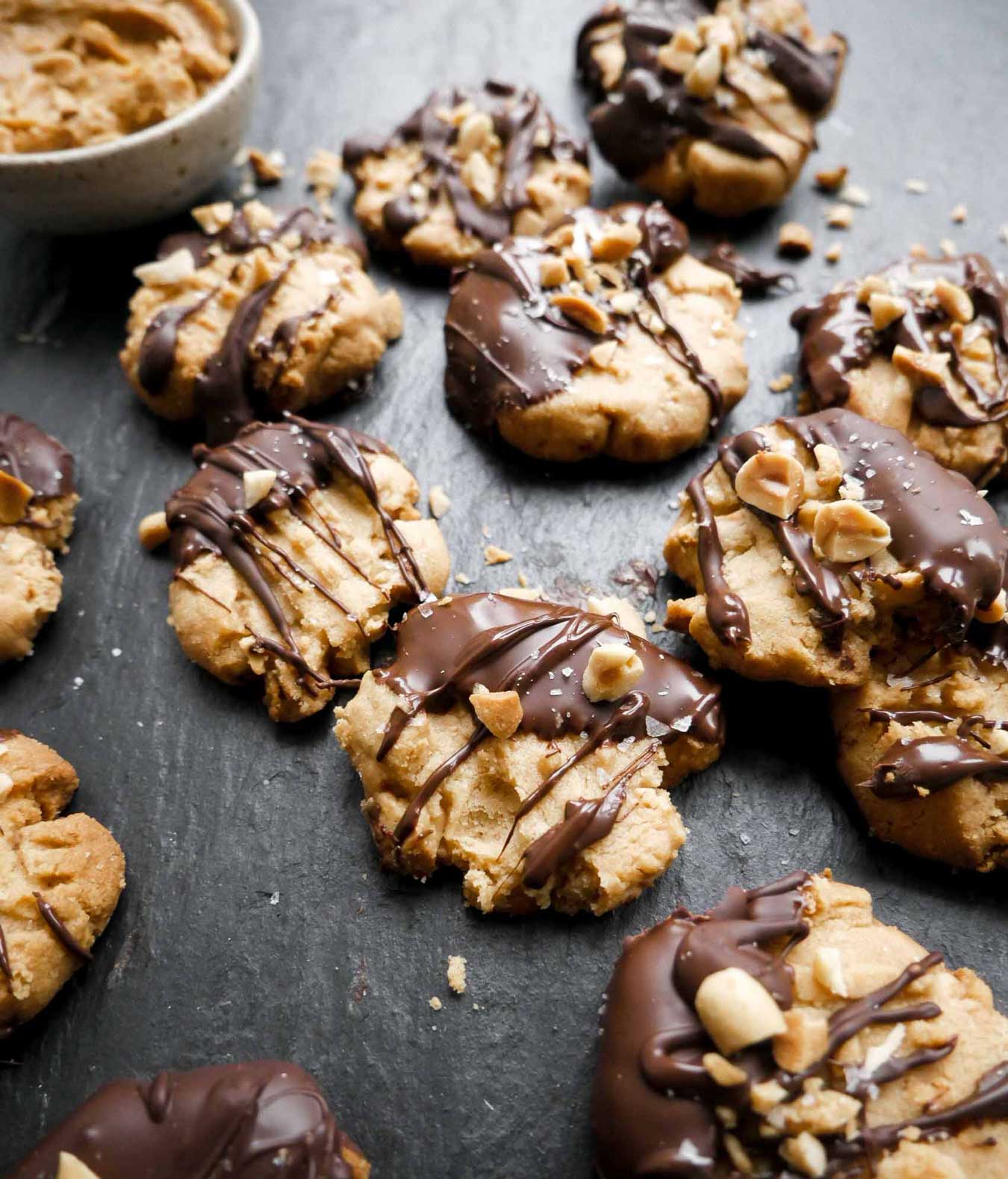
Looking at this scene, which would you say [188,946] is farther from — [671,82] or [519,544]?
[671,82]

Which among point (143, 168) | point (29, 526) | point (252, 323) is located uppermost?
point (143, 168)

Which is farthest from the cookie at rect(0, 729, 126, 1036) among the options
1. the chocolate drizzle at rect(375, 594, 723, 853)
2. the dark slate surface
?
the chocolate drizzle at rect(375, 594, 723, 853)

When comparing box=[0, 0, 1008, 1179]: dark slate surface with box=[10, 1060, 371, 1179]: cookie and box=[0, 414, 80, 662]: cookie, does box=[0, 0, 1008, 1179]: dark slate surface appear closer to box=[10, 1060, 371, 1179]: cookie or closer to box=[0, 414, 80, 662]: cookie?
box=[0, 414, 80, 662]: cookie

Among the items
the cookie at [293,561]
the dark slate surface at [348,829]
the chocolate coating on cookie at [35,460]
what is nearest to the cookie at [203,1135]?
the dark slate surface at [348,829]

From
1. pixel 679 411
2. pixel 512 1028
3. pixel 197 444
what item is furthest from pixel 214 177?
pixel 512 1028

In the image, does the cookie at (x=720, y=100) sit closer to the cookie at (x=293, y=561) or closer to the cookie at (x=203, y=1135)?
the cookie at (x=293, y=561)

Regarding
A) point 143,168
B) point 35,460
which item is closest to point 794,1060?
point 35,460

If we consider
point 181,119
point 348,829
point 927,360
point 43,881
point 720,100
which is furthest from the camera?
point 720,100

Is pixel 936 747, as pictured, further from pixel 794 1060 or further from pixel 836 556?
pixel 794 1060
